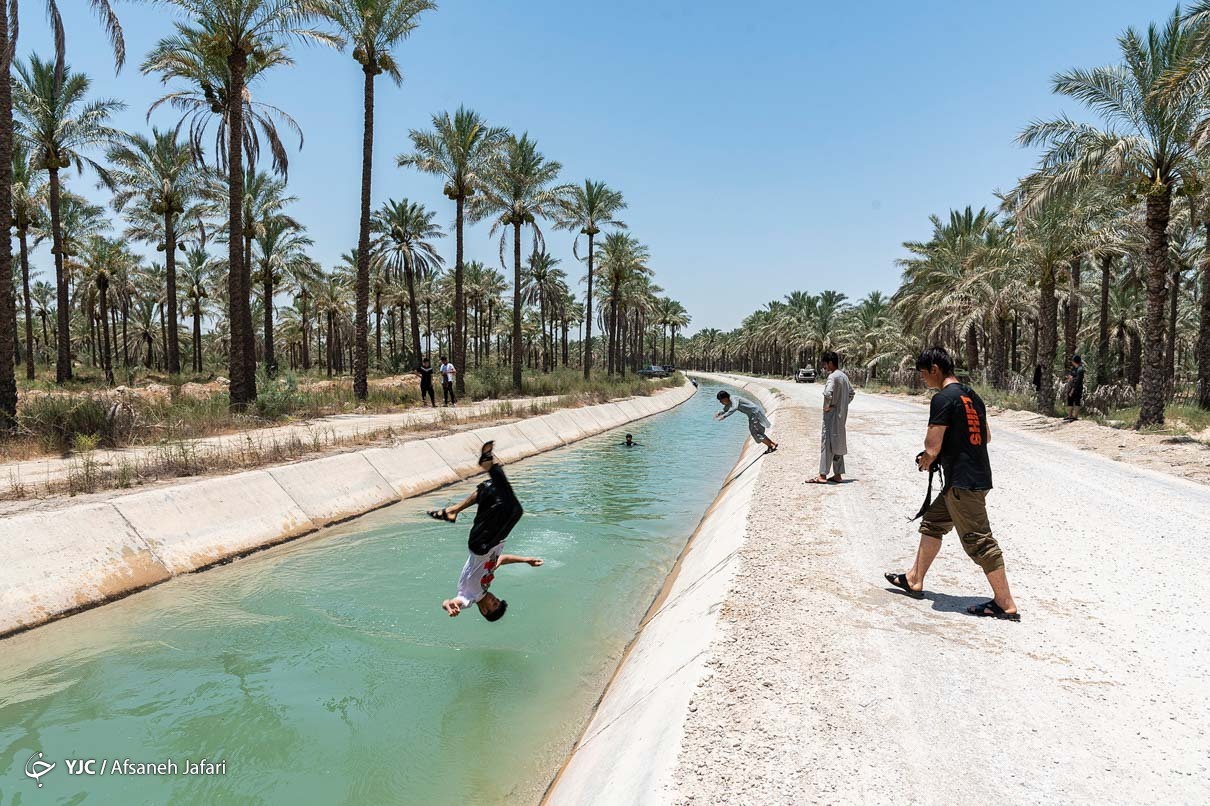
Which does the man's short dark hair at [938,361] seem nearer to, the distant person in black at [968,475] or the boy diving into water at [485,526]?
the distant person in black at [968,475]

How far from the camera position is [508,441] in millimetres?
18719

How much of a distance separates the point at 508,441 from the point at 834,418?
11116mm

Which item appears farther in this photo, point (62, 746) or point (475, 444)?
point (475, 444)

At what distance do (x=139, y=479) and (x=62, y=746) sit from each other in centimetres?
580

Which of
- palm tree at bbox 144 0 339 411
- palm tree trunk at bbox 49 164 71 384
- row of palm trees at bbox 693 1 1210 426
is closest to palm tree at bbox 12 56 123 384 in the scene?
palm tree trunk at bbox 49 164 71 384

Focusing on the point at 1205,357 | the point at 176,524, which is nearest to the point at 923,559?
the point at 176,524

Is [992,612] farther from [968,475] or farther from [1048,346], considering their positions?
[1048,346]

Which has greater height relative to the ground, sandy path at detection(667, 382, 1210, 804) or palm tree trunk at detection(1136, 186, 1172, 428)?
palm tree trunk at detection(1136, 186, 1172, 428)

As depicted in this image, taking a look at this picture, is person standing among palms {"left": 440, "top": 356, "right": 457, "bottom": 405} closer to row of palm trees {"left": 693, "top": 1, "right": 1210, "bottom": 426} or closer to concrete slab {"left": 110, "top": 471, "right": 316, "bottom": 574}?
concrete slab {"left": 110, "top": 471, "right": 316, "bottom": 574}

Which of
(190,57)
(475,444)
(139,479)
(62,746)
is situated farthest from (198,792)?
(190,57)

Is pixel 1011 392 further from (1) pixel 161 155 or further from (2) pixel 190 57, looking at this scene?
(1) pixel 161 155

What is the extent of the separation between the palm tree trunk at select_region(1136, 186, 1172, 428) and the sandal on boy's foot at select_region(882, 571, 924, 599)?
1554 centimetres

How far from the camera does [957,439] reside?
15.2 ft

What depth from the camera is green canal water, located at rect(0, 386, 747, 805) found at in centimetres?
426
